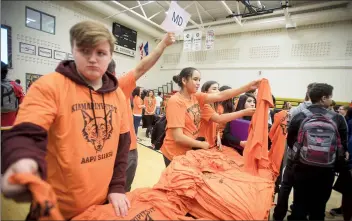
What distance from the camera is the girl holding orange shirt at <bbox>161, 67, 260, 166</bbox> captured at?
1.58 metres

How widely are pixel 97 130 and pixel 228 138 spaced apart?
1.46 metres

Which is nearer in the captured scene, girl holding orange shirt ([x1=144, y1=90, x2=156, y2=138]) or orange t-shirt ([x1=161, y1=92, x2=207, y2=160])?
orange t-shirt ([x1=161, y1=92, x2=207, y2=160])

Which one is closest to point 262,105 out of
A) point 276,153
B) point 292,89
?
point 276,153

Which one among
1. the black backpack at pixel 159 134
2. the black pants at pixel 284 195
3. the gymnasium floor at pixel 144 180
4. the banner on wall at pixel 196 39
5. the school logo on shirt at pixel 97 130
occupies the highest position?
the banner on wall at pixel 196 39

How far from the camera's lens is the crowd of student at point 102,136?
1.94 ft

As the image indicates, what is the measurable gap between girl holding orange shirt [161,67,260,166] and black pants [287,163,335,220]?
84 centimetres

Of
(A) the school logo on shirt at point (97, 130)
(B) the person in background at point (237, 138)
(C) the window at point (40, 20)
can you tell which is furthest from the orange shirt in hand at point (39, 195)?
(C) the window at point (40, 20)

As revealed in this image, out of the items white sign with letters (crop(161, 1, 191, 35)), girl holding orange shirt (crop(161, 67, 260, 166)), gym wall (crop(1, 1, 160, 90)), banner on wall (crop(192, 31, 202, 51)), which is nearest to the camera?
white sign with letters (crop(161, 1, 191, 35))

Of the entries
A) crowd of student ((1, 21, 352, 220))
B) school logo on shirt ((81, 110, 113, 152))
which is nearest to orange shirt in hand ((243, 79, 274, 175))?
crowd of student ((1, 21, 352, 220))

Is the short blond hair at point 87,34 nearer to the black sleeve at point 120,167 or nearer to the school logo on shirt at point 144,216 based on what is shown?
the black sleeve at point 120,167

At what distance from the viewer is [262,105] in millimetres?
1511

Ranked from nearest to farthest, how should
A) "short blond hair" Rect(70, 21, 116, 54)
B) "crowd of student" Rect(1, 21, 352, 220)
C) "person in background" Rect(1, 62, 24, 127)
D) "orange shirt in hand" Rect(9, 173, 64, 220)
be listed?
"orange shirt in hand" Rect(9, 173, 64, 220)
"crowd of student" Rect(1, 21, 352, 220)
"short blond hair" Rect(70, 21, 116, 54)
"person in background" Rect(1, 62, 24, 127)

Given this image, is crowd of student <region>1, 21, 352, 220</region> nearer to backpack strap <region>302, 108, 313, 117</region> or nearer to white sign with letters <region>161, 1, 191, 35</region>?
backpack strap <region>302, 108, 313, 117</region>

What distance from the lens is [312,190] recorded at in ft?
5.42
